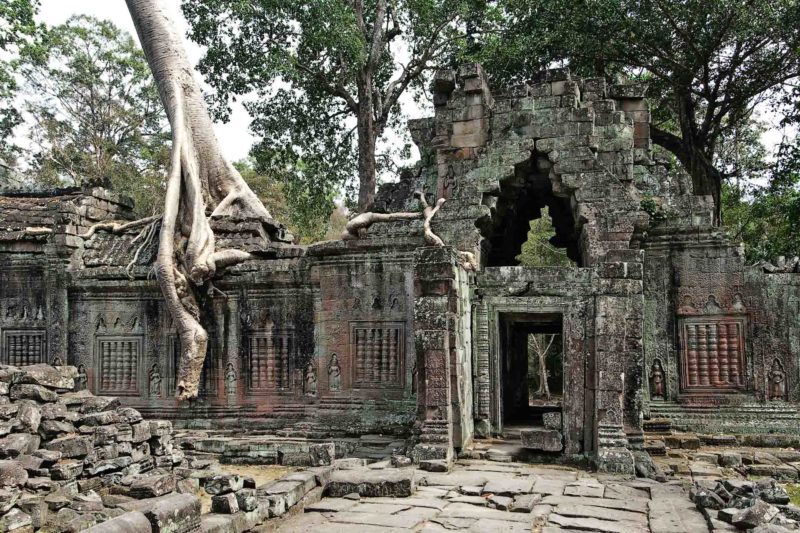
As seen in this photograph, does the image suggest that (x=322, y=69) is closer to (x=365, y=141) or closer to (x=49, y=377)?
(x=365, y=141)

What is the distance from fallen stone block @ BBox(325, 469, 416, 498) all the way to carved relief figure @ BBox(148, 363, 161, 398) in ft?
17.8

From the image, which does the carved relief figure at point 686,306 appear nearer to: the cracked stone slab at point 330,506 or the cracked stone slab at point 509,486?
the cracked stone slab at point 509,486

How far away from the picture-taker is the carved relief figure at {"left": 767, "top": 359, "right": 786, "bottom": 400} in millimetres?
10141

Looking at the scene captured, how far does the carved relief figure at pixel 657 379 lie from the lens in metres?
10.6

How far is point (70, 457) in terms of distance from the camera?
24.0 feet

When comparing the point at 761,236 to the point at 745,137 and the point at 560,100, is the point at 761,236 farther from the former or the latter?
the point at 560,100

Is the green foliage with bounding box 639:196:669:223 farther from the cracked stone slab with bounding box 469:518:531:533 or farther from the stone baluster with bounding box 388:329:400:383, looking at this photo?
the cracked stone slab with bounding box 469:518:531:533

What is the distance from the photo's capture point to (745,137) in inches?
837

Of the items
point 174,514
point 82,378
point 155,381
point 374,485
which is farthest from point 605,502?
point 82,378

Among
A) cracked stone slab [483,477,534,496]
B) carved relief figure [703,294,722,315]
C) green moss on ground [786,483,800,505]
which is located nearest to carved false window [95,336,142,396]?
cracked stone slab [483,477,534,496]

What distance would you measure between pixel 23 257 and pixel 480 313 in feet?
26.5

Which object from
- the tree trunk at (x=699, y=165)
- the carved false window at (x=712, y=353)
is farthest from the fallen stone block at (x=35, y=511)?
the tree trunk at (x=699, y=165)

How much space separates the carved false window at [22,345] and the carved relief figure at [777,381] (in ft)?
37.7

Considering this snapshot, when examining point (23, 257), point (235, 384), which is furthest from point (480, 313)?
point (23, 257)
